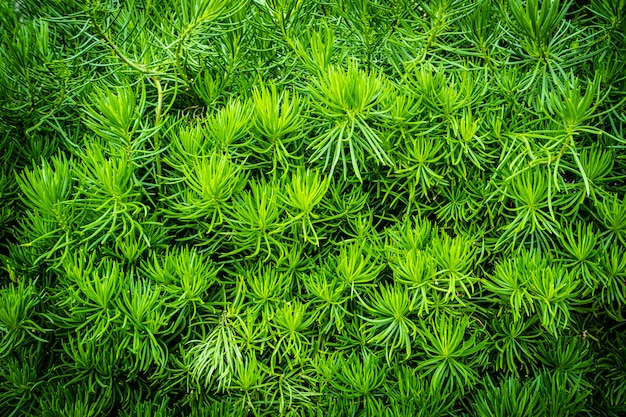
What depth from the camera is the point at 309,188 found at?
103cm

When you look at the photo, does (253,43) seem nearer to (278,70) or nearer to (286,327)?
(278,70)

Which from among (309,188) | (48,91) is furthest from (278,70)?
(48,91)

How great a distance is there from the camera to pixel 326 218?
3.52 feet

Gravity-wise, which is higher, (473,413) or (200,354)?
(200,354)

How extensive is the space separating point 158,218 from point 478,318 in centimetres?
64

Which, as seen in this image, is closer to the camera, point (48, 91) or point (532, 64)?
point (532, 64)

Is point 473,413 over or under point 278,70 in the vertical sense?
under

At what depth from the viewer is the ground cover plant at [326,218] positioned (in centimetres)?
104

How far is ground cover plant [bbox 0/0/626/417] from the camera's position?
1035mm

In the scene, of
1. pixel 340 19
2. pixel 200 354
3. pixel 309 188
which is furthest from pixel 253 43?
pixel 200 354

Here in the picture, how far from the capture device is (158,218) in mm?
1164

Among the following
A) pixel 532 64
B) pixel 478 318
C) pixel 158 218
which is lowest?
pixel 478 318

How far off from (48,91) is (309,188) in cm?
60

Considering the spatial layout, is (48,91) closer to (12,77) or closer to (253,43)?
(12,77)
